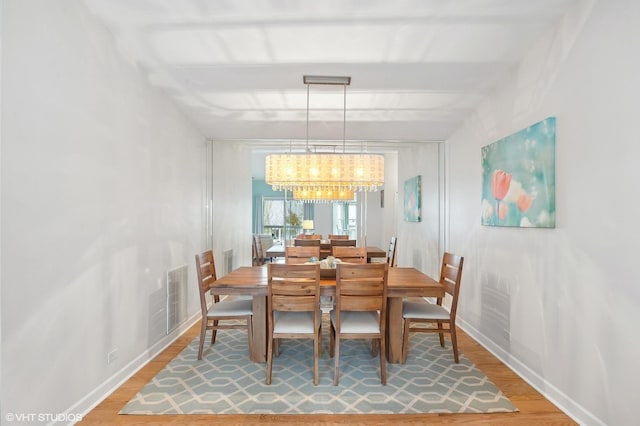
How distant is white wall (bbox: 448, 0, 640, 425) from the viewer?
195 cm

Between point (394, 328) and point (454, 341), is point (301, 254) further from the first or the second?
point (454, 341)

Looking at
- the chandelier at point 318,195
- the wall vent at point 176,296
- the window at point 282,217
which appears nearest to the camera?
the wall vent at point 176,296

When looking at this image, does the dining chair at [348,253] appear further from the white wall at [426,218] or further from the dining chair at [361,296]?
the dining chair at [361,296]

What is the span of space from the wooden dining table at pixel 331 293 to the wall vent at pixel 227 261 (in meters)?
2.15

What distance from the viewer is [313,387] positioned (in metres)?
2.71

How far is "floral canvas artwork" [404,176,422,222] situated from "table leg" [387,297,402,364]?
276 cm

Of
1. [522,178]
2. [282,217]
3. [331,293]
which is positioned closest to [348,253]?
[331,293]

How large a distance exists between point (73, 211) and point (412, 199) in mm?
4965

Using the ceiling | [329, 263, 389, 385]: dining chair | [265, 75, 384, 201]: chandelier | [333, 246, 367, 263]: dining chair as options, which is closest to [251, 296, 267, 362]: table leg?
[329, 263, 389, 385]: dining chair

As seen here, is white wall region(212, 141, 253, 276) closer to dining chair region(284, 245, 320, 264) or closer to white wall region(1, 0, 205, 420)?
dining chair region(284, 245, 320, 264)

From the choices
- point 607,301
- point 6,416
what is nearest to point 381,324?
point 607,301

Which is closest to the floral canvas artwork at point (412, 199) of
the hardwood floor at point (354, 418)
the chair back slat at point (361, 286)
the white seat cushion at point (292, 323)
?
the chair back slat at point (361, 286)

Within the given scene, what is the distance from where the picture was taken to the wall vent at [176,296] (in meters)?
3.67

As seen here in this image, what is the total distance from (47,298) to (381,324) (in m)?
2.19
